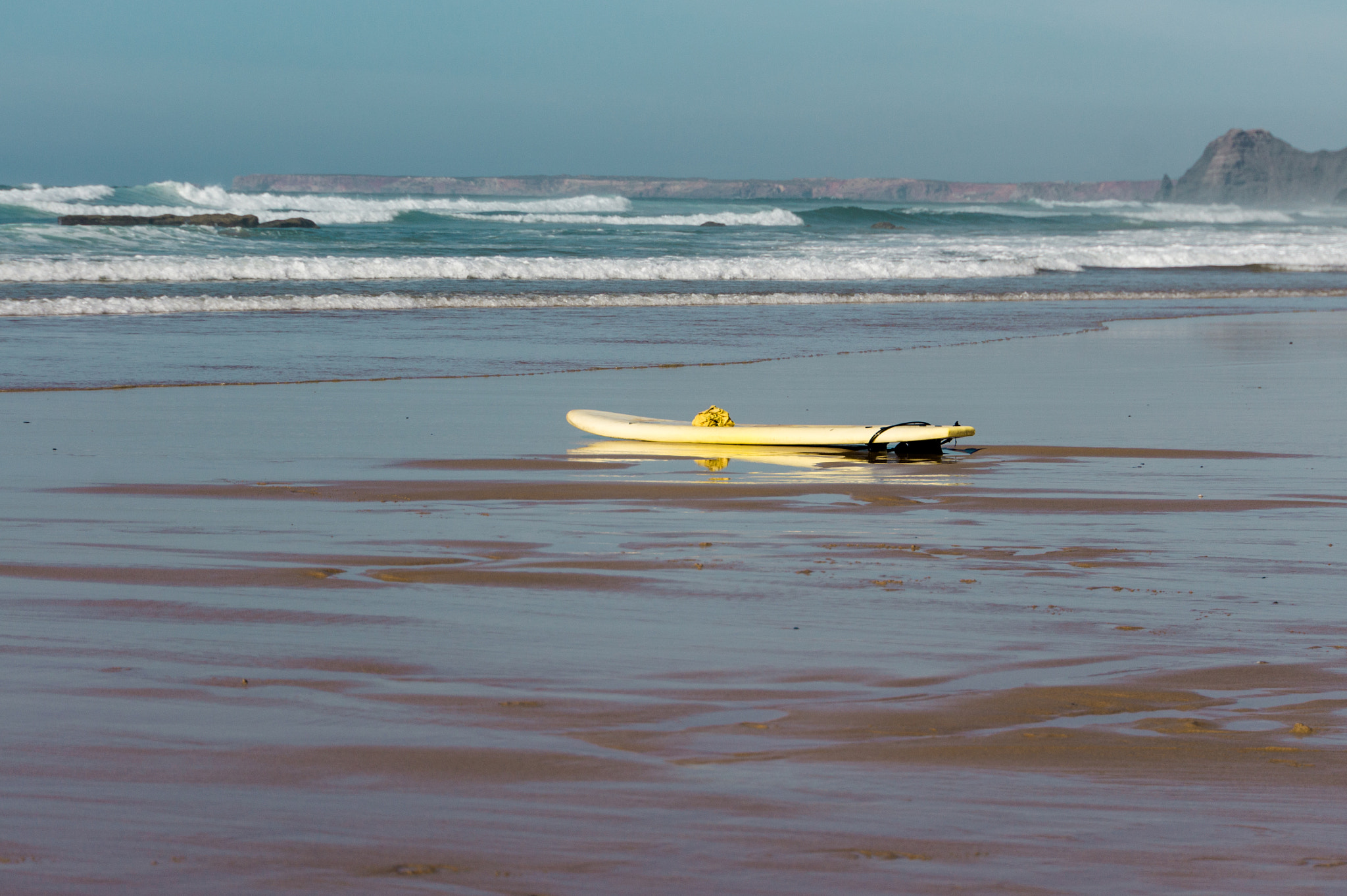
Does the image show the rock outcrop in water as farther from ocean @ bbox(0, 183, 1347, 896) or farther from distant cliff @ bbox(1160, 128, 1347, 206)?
distant cliff @ bbox(1160, 128, 1347, 206)

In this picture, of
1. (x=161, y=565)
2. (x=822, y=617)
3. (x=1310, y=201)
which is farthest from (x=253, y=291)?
(x=1310, y=201)

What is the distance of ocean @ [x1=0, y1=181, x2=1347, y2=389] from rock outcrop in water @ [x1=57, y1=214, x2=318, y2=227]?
1.43 m

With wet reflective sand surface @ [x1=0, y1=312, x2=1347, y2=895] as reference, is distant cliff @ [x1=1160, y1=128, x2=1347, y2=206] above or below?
above

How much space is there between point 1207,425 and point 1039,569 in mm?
4873

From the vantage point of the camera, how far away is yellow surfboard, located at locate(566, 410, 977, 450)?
26.4ft

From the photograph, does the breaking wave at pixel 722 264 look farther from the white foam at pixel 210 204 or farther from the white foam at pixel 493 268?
the white foam at pixel 210 204

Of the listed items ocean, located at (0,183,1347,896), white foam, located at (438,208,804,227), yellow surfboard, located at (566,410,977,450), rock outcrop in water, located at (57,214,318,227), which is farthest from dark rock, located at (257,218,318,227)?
yellow surfboard, located at (566,410,977,450)

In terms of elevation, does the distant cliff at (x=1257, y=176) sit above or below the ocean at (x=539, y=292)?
above

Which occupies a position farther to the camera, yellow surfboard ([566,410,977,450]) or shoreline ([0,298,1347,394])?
shoreline ([0,298,1347,394])

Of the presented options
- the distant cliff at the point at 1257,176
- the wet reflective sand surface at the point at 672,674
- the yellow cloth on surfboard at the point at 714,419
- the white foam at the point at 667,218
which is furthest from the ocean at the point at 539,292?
the distant cliff at the point at 1257,176

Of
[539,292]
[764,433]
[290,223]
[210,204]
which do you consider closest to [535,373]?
[764,433]

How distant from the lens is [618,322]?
18.4 metres

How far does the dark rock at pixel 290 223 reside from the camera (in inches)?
1565

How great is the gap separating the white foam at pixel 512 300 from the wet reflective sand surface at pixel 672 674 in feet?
38.1
